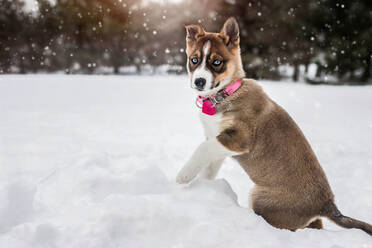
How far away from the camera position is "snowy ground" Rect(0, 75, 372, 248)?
101 inches

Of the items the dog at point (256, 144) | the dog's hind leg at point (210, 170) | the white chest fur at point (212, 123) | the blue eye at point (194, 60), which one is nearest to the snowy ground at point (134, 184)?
the dog at point (256, 144)

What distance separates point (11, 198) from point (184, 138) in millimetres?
4894

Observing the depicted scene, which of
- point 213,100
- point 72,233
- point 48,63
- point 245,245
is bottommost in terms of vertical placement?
point 48,63

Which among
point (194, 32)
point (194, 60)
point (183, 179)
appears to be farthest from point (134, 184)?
point (194, 32)

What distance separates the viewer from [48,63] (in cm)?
3328

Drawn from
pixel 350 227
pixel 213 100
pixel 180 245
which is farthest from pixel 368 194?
pixel 180 245

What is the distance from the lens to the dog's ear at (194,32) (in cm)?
397

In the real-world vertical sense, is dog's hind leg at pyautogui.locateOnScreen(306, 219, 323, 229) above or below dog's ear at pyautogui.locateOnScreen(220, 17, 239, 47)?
below

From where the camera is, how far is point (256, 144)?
11.8ft

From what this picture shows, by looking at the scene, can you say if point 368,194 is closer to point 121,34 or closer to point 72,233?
point 72,233

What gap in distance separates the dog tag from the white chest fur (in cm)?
5

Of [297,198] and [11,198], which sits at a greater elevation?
[11,198]

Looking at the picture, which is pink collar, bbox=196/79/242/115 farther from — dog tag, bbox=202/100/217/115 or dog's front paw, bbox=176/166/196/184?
dog's front paw, bbox=176/166/196/184

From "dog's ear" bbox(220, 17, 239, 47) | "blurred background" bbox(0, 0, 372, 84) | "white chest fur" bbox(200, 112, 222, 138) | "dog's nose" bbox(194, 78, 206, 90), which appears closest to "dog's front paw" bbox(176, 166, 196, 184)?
"white chest fur" bbox(200, 112, 222, 138)
